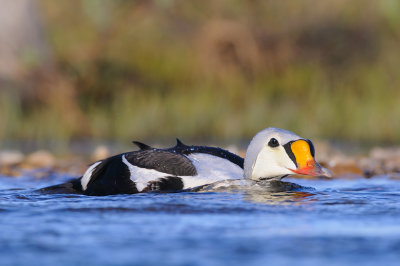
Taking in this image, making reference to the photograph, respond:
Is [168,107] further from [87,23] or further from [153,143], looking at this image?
[87,23]

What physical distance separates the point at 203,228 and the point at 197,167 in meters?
1.54

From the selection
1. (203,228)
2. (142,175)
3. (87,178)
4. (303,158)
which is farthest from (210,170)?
(203,228)

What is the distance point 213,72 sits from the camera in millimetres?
15055

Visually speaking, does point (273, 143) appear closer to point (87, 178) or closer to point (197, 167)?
point (197, 167)

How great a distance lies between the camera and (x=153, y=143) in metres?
12.8

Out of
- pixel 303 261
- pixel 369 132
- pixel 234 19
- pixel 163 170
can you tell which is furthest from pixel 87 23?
pixel 303 261

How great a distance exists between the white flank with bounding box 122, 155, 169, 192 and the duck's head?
765 millimetres

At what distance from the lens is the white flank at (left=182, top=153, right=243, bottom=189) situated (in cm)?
633

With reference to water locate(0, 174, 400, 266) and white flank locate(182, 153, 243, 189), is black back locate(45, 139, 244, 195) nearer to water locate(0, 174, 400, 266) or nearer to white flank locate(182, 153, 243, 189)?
white flank locate(182, 153, 243, 189)

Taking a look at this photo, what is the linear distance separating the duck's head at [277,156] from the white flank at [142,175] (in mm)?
765

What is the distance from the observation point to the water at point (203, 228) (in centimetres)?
410

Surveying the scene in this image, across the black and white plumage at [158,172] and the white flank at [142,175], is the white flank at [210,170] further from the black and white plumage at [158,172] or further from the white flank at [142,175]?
the white flank at [142,175]

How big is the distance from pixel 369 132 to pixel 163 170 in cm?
701

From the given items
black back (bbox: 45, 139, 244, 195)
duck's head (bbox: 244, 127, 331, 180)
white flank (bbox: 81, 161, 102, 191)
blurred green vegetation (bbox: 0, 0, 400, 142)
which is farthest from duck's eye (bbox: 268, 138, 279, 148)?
blurred green vegetation (bbox: 0, 0, 400, 142)
